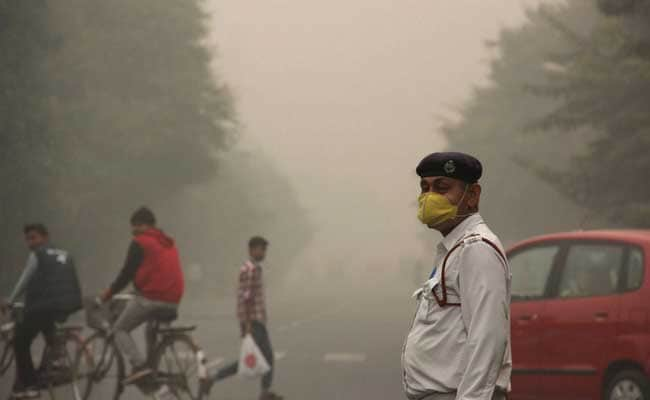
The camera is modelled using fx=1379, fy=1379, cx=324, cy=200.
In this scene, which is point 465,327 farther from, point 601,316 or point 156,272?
point 156,272

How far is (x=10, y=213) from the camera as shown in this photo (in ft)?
99.0

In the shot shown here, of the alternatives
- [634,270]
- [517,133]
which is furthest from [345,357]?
[517,133]

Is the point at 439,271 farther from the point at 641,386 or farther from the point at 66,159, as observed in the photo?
the point at 66,159

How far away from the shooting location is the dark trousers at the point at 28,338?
12.4 m

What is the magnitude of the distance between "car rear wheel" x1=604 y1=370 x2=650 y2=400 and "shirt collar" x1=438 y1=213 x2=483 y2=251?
6.23 metres

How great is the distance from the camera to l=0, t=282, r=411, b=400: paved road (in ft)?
50.5

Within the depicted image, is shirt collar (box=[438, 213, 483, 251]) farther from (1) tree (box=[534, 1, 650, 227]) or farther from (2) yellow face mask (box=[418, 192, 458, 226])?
(1) tree (box=[534, 1, 650, 227])

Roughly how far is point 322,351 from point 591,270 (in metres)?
11.9

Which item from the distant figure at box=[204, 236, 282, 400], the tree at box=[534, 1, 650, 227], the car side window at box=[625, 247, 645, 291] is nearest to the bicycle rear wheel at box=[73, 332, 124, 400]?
the distant figure at box=[204, 236, 282, 400]

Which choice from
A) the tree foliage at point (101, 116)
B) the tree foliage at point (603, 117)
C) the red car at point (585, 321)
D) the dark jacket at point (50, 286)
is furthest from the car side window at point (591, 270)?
the tree foliage at point (101, 116)

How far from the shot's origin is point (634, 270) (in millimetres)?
10703

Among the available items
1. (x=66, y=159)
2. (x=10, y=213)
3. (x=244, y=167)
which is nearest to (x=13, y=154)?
(x=10, y=213)

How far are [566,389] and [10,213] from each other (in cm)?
2115

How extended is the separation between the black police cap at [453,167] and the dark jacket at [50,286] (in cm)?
848
